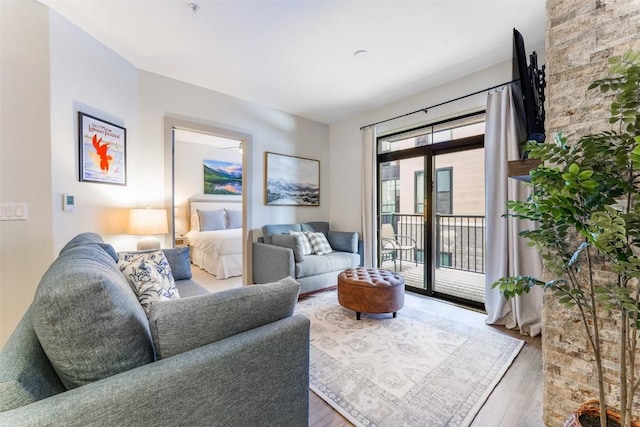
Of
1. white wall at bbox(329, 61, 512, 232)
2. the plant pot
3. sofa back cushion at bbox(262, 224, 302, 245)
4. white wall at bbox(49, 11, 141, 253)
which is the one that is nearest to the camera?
the plant pot

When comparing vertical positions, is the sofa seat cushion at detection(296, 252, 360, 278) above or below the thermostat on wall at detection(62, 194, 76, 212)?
below

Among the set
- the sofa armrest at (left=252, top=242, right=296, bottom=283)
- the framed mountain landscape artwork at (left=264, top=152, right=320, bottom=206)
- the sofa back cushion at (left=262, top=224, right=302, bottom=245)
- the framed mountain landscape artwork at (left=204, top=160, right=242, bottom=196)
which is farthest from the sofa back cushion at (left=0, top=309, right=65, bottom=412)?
the framed mountain landscape artwork at (left=204, top=160, right=242, bottom=196)

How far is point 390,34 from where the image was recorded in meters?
2.25

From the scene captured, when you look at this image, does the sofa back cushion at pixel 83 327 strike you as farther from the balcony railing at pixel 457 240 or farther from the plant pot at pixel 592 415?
the balcony railing at pixel 457 240

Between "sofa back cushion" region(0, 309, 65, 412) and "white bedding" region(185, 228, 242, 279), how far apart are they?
3331 millimetres

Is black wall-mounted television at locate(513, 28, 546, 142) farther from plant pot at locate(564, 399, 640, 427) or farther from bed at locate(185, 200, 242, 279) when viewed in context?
bed at locate(185, 200, 242, 279)

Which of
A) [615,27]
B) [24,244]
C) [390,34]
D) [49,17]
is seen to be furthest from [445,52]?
[24,244]

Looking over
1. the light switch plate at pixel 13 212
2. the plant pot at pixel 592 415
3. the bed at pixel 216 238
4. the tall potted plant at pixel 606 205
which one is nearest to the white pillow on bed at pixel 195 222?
the bed at pixel 216 238

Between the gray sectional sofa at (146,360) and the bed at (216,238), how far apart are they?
312 centimetres

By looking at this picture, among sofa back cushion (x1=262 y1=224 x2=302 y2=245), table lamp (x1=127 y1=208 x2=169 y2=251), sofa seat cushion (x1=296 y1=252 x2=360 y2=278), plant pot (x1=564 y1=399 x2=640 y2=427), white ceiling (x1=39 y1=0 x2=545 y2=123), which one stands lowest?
plant pot (x1=564 y1=399 x2=640 y2=427)

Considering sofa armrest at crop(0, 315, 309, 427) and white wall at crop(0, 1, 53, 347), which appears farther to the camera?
white wall at crop(0, 1, 53, 347)

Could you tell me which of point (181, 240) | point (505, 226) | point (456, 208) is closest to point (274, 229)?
point (456, 208)

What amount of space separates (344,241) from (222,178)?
3577mm

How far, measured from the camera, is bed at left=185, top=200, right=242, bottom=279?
4.12 m
